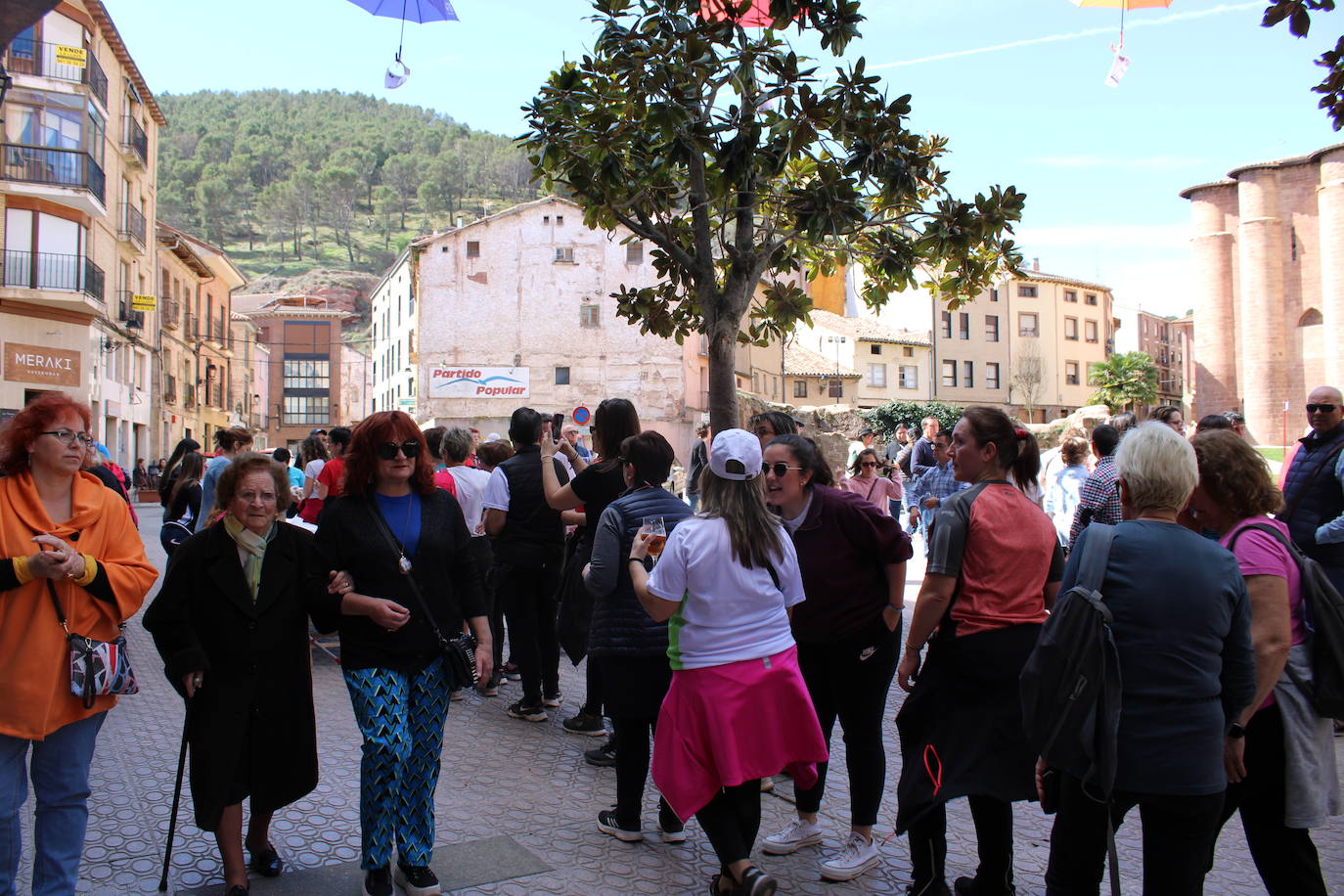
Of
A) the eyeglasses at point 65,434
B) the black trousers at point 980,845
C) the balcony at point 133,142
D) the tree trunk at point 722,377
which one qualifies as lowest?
the black trousers at point 980,845

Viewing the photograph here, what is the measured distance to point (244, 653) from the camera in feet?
12.9

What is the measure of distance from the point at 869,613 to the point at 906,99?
3556 millimetres

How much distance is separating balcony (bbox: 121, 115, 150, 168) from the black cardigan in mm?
35887

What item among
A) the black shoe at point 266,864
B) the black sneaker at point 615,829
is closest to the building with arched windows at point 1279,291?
the black sneaker at point 615,829

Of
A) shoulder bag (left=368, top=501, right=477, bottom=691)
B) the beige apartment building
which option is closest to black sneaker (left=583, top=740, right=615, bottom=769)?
shoulder bag (left=368, top=501, right=477, bottom=691)

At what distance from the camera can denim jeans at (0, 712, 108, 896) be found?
343 cm

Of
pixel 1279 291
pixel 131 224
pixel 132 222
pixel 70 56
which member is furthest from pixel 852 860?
pixel 1279 291

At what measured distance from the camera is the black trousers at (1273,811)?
3.25 m

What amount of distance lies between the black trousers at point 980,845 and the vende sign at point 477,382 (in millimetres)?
40268

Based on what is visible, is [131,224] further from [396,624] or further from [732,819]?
[732,819]

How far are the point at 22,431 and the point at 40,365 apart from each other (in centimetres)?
3006

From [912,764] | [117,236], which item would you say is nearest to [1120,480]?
[912,764]

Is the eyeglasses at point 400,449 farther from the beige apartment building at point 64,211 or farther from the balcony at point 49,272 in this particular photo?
the balcony at point 49,272

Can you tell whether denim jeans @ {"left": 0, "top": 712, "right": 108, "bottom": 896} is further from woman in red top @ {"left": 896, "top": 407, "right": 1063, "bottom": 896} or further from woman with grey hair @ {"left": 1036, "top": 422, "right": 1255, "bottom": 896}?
woman with grey hair @ {"left": 1036, "top": 422, "right": 1255, "bottom": 896}
